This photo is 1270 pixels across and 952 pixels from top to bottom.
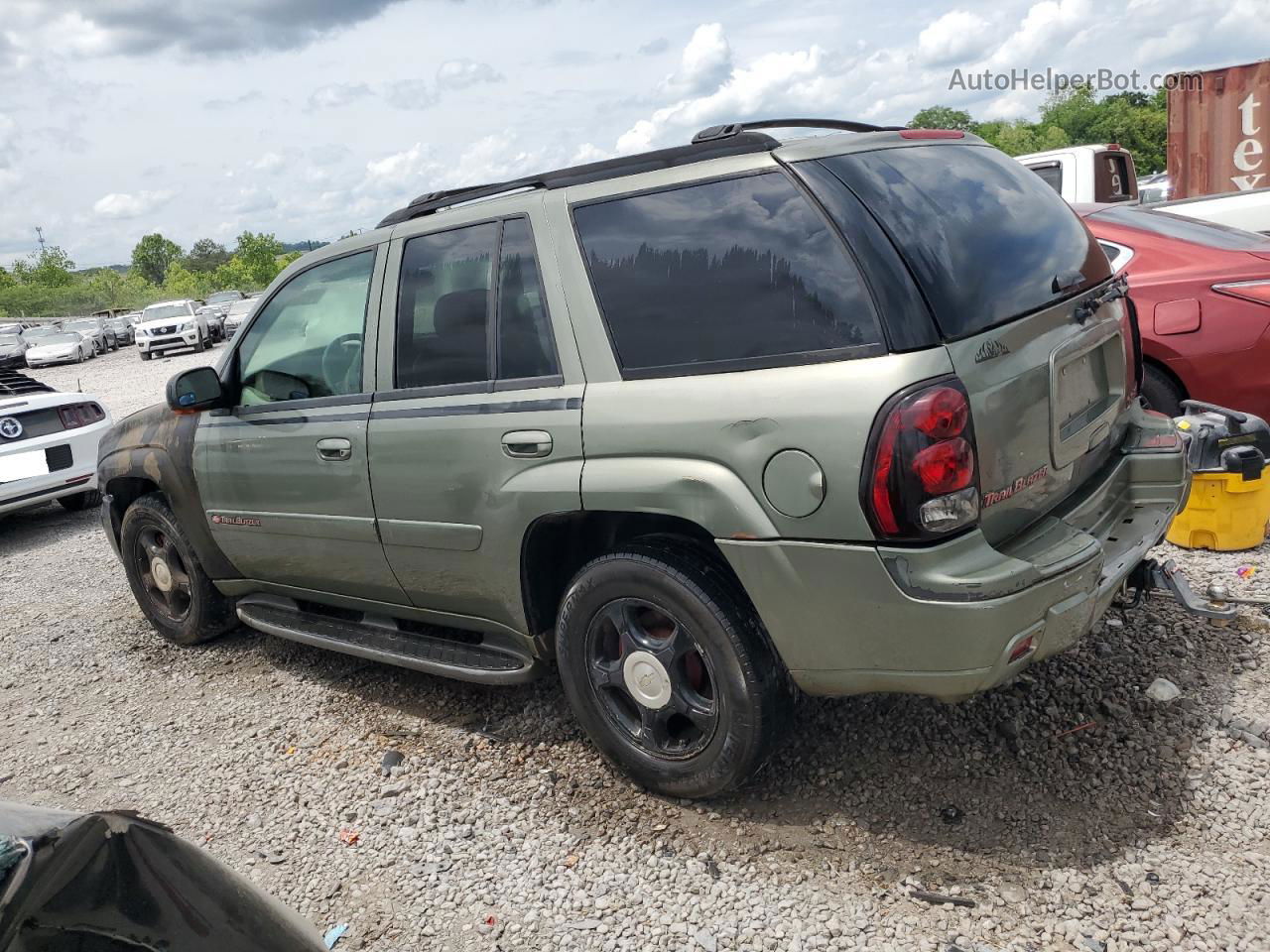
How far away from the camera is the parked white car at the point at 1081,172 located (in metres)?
8.42

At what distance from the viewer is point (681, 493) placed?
112 inches

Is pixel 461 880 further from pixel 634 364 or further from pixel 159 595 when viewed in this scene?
pixel 159 595

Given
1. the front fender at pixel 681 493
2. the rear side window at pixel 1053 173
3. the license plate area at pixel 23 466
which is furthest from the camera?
the rear side window at pixel 1053 173

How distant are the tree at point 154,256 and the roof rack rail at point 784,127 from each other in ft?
473

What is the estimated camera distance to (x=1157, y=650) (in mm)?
3748

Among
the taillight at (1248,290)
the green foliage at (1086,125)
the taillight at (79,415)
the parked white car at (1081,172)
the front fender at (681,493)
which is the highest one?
the green foliage at (1086,125)

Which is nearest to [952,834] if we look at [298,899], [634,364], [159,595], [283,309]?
[634,364]

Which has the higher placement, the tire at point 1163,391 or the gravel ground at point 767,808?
the tire at point 1163,391

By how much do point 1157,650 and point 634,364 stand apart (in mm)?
2314

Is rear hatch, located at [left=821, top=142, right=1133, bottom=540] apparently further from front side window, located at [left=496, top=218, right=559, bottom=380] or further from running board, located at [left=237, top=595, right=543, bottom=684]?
running board, located at [left=237, top=595, right=543, bottom=684]

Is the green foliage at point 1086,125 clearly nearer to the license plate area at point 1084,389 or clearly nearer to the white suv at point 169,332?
the white suv at point 169,332

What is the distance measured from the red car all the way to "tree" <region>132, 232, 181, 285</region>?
5647 inches

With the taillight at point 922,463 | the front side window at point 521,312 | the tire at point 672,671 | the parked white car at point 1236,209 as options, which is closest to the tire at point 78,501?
the front side window at point 521,312

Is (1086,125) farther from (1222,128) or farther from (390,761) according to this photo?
(390,761)
